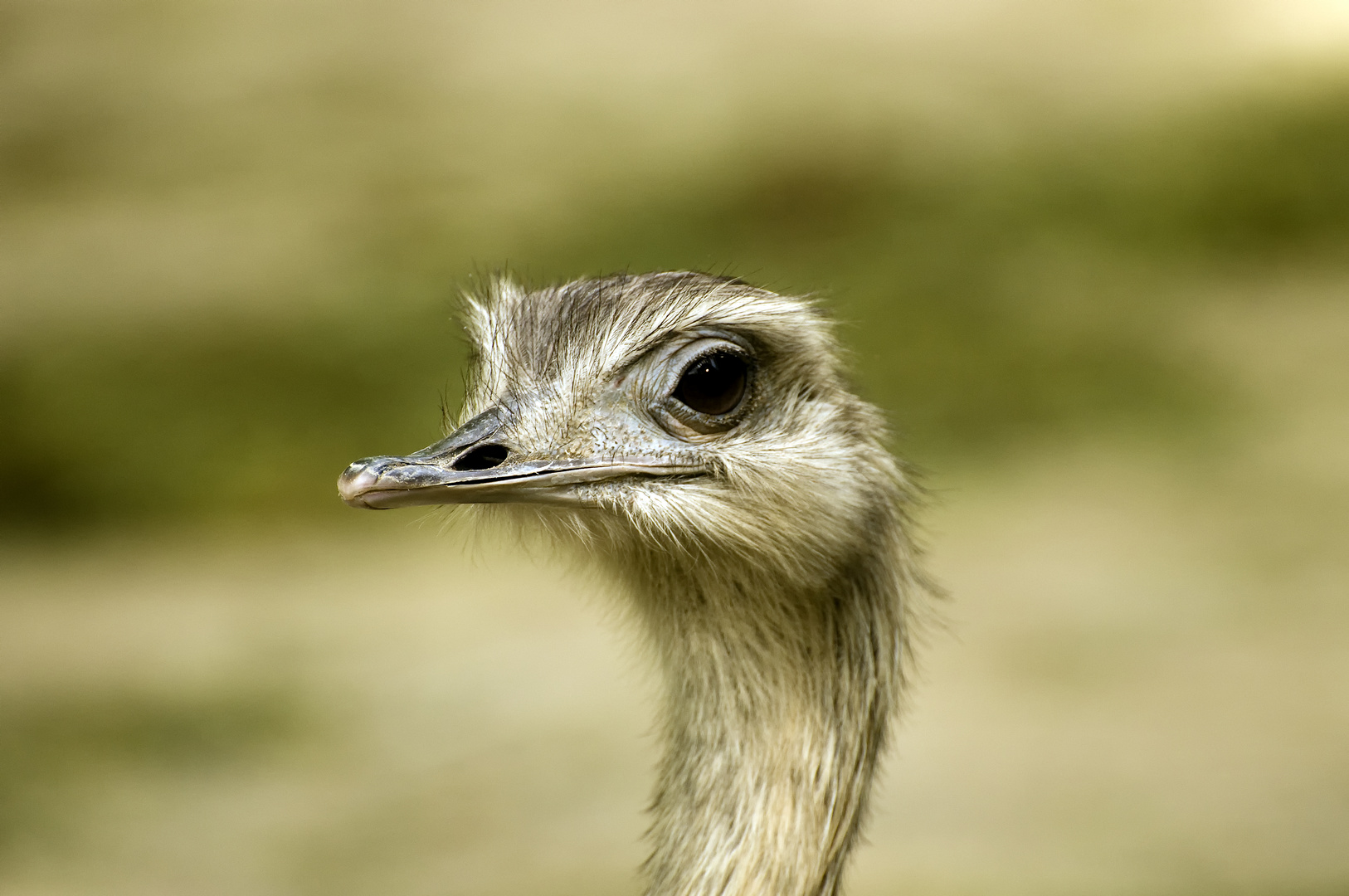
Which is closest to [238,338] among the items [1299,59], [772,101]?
[772,101]

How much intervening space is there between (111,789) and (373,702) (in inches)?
25.6

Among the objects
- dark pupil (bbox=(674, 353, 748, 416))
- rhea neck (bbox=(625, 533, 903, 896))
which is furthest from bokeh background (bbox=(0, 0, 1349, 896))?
dark pupil (bbox=(674, 353, 748, 416))

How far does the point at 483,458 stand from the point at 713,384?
242mm

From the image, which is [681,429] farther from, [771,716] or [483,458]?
[771,716]

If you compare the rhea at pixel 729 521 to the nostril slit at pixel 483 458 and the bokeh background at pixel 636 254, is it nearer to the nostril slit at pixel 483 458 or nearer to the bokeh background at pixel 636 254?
the nostril slit at pixel 483 458

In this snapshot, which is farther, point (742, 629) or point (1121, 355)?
point (1121, 355)

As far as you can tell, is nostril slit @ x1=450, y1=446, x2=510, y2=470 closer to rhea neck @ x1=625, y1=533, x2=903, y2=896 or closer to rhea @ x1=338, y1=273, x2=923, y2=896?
rhea @ x1=338, y1=273, x2=923, y2=896

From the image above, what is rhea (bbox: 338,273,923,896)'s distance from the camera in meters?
1.28

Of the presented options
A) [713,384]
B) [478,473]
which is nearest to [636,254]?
[713,384]

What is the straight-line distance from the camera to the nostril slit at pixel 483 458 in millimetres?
1224

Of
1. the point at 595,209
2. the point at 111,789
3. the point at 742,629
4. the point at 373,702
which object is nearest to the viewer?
the point at 742,629

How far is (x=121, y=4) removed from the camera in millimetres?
4281

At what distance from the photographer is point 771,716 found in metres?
1.35

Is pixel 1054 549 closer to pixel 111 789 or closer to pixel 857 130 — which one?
pixel 857 130
